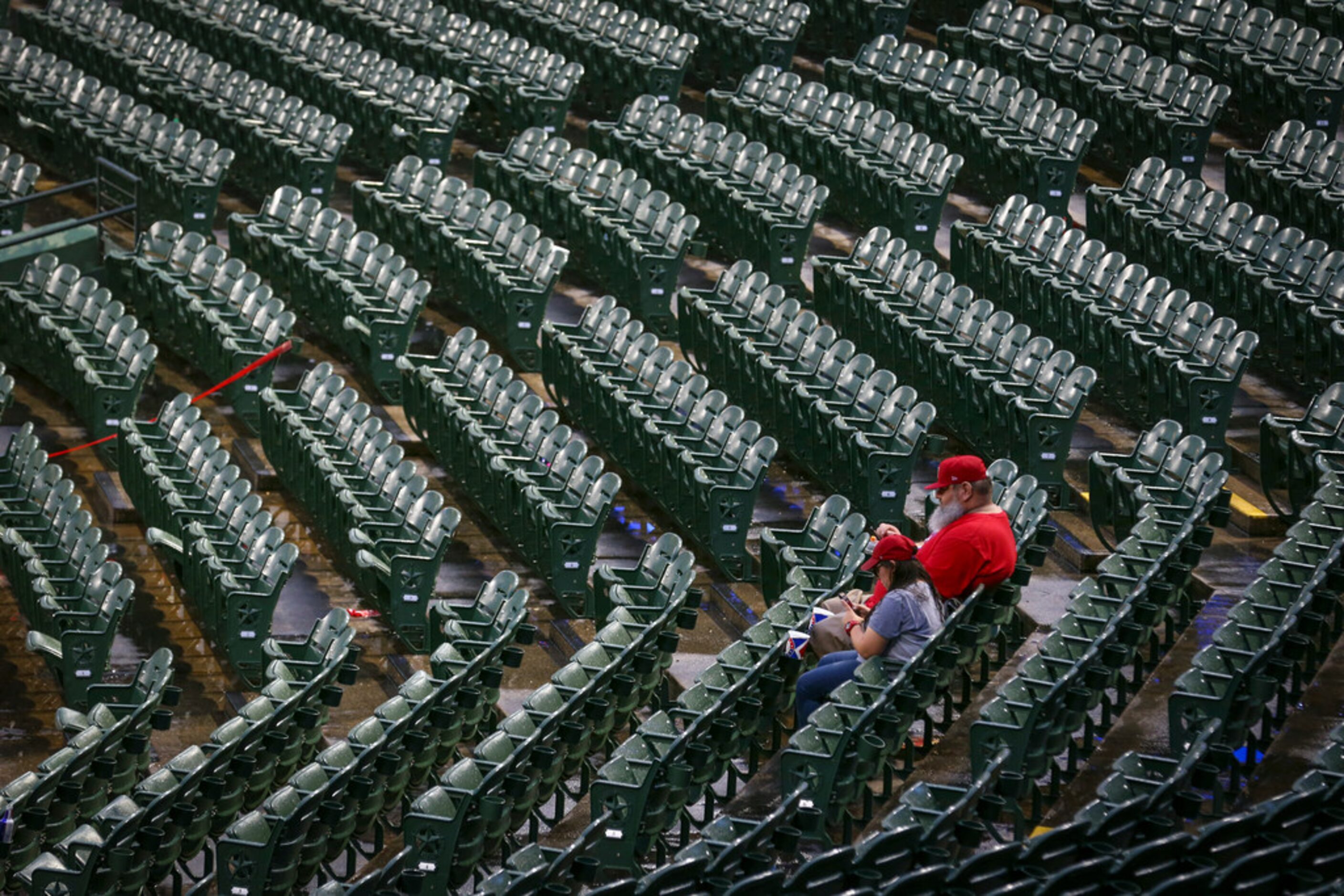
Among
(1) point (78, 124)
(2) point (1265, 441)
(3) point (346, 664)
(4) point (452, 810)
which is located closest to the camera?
(4) point (452, 810)

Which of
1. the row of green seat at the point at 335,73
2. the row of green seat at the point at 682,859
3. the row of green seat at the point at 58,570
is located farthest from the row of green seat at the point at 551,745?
the row of green seat at the point at 335,73

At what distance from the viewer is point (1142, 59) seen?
1177cm

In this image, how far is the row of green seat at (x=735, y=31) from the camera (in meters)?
13.2

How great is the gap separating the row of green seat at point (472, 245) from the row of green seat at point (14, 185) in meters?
2.00

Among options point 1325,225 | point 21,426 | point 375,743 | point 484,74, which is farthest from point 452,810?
point 484,74

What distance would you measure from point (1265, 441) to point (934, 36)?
6.09 metres

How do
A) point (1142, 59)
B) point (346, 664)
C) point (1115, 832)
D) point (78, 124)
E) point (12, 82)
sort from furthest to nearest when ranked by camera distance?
1. point (12, 82)
2. point (78, 124)
3. point (1142, 59)
4. point (346, 664)
5. point (1115, 832)

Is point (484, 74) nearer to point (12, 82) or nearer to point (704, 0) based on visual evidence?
point (704, 0)

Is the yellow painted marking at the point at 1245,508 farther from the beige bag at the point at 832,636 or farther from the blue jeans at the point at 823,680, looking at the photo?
the blue jeans at the point at 823,680

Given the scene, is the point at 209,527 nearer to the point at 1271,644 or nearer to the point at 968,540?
the point at 968,540

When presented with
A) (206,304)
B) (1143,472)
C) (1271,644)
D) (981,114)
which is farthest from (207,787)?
(981,114)

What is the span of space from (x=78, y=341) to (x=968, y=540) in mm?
5274

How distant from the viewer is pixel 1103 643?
6922 mm

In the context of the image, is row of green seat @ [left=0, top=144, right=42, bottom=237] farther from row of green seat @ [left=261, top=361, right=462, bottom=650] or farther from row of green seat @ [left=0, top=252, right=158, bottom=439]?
row of green seat @ [left=261, top=361, right=462, bottom=650]
